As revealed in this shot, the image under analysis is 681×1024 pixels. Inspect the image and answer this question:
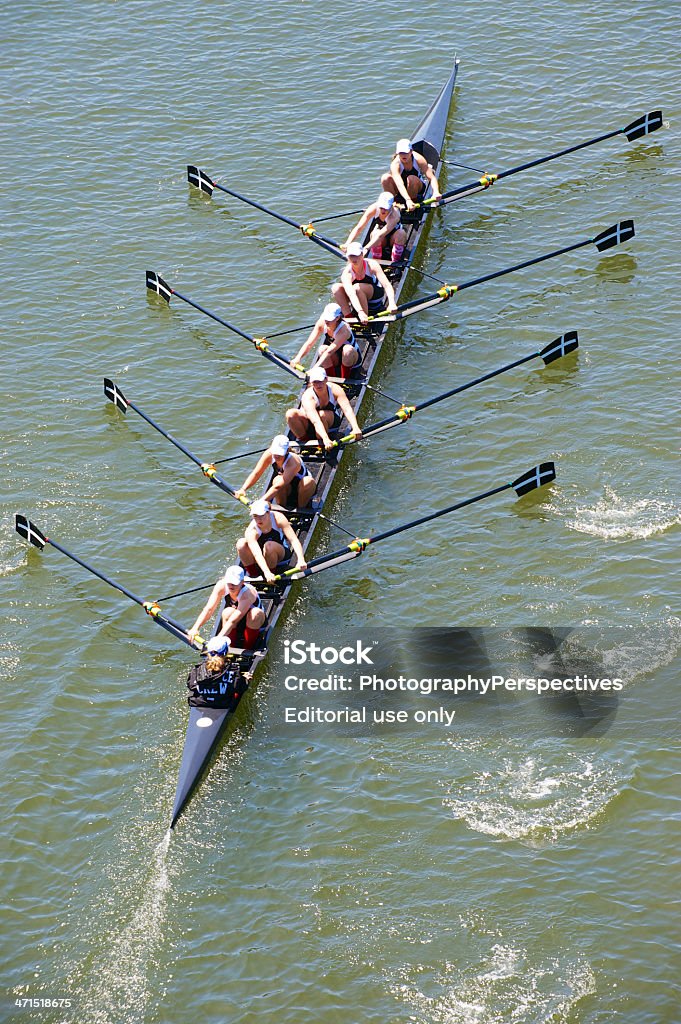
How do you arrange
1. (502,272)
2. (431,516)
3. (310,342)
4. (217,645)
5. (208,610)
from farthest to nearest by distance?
(502,272) → (310,342) → (431,516) → (208,610) → (217,645)

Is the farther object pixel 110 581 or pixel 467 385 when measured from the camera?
pixel 467 385

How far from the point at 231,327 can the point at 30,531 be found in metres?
5.89

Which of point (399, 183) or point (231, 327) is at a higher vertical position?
point (399, 183)

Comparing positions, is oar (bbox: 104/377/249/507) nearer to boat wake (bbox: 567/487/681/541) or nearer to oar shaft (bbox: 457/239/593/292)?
boat wake (bbox: 567/487/681/541)

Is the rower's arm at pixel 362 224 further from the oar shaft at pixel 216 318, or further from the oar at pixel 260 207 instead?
the oar shaft at pixel 216 318

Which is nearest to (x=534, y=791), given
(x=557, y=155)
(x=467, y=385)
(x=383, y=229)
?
(x=467, y=385)

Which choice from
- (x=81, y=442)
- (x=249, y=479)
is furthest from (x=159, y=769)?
(x=81, y=442)

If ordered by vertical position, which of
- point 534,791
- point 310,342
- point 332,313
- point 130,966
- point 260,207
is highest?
point 260,207

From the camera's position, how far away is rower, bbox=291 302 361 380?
2216cm

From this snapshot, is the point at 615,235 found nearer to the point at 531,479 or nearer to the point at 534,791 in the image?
the point at 531,479

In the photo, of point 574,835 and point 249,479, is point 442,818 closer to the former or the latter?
point 574,835

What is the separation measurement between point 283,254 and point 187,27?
11283 millimetres

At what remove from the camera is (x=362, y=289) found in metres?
23.9

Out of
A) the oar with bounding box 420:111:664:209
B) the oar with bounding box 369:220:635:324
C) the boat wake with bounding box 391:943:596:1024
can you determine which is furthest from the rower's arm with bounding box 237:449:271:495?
the oar with bounding box 420:111:664:209
